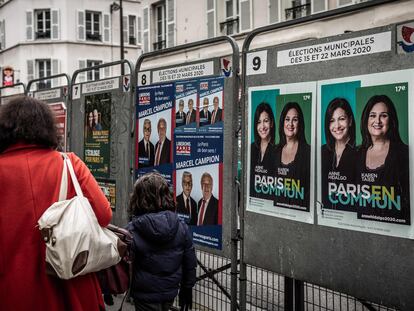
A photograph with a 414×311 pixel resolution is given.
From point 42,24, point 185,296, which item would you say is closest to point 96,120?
point 185,296

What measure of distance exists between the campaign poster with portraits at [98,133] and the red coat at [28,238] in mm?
3384

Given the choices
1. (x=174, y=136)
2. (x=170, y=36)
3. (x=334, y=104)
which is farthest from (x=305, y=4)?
(x=334, y=104)

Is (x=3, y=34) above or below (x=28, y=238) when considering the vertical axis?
above

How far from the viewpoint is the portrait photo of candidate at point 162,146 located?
5.46 m

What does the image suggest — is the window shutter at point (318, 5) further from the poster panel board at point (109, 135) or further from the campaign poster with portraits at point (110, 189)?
the campaign poster with portraits at point (110, 189)

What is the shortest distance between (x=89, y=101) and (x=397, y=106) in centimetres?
447

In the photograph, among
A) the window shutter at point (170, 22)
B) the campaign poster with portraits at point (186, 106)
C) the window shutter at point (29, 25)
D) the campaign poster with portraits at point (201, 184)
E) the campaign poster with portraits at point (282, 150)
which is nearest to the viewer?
the campaign poster with portraits at point (282, 150)

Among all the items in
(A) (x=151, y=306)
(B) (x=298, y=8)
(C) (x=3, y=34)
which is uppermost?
(C) (x=3, y=34)

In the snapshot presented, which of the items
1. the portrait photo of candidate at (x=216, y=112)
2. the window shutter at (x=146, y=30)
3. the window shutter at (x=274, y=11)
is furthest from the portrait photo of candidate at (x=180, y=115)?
the window shutter at (x=146, y=30)

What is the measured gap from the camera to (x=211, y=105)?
4.87 meters

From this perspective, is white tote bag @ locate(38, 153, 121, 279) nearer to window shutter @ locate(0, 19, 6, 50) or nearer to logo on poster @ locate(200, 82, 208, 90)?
logo on poster @ locate(200, 82, 208, 90)

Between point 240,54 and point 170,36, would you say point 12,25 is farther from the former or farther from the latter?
point 240,54

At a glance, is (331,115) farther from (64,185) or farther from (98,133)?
(98,133)

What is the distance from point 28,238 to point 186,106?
93.0 inches
